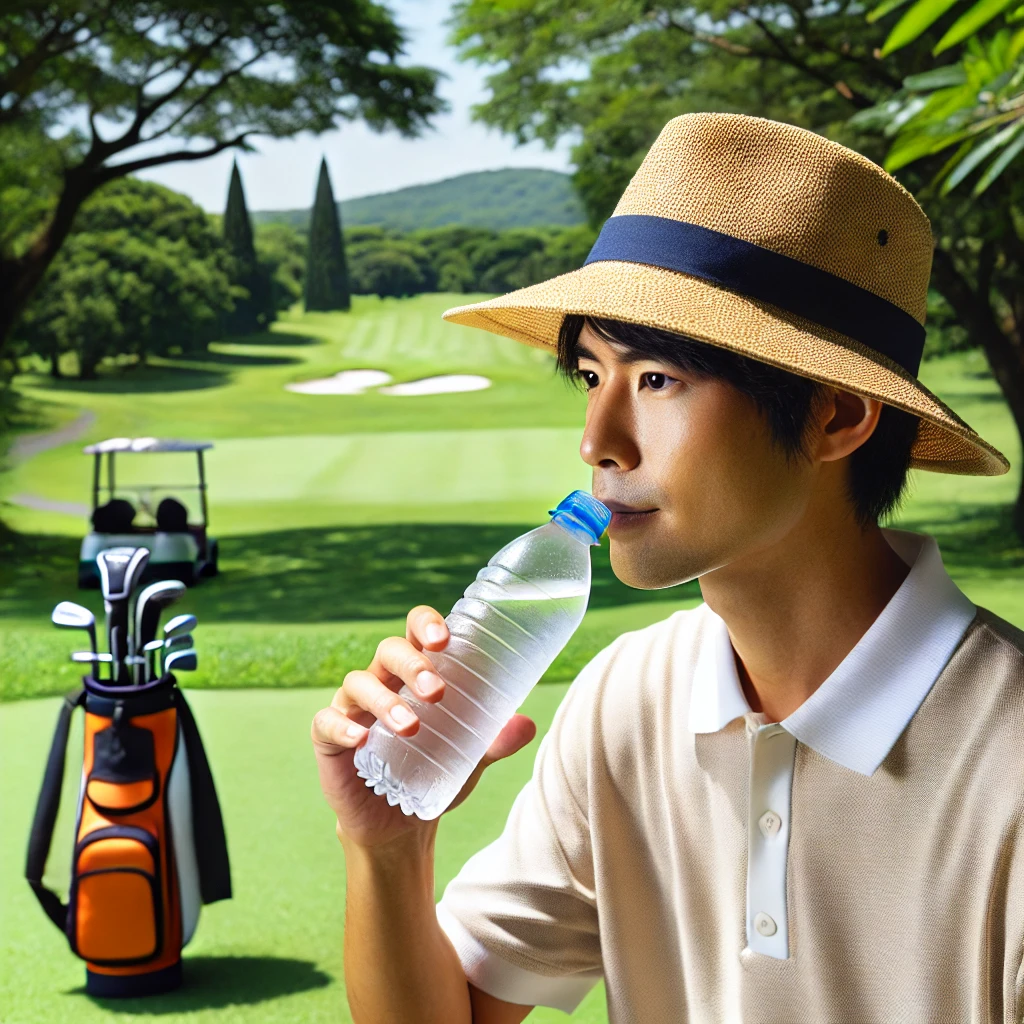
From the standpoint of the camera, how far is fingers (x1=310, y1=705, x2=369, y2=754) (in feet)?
3.13

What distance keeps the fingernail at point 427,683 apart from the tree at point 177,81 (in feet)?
28.3

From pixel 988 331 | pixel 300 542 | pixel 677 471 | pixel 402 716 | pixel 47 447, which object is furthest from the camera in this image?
pixel 47 447

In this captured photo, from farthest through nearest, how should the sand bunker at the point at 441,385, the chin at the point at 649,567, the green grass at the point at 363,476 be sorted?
1. the sand bunker at the point at 441,385
2. the green grass at the point at 363,476
3. the chin at the point at 649,567

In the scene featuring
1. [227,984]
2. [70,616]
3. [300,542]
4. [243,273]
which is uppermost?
[243,273]

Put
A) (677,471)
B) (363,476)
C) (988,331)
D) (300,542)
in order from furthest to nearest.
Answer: (363,476)
(300,542)
(988,331)
(677,471)

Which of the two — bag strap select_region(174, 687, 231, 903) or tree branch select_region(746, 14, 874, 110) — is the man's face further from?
tree branch select_region(746, 14, 874, 110)

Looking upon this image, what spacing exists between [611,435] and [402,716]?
0.86ft

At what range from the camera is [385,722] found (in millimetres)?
894

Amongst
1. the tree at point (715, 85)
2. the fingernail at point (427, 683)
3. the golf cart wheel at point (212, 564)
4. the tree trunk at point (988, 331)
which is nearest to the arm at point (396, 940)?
the fingernail at point (427, 683)

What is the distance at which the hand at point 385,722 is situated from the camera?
0.90 m

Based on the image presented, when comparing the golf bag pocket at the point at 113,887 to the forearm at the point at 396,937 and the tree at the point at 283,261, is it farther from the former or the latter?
the tree at the point at 283,261

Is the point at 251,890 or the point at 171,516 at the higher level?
the point at 171,516

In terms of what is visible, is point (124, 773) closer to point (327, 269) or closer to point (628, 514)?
point (628, 514)

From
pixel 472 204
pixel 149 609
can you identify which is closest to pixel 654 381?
pixel 149 609
